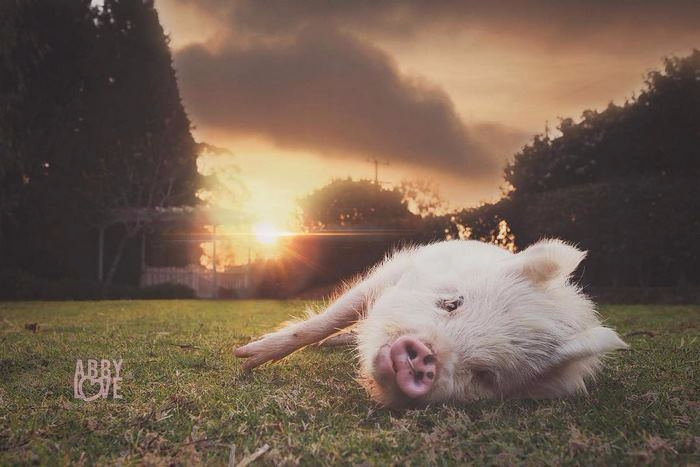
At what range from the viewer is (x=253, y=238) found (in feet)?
67.3

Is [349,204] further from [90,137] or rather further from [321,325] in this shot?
[321,325]

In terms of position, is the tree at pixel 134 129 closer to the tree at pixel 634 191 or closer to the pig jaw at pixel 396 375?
the tree at pixel 634 191

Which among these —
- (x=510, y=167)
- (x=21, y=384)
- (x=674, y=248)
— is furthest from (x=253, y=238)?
(x=21, y=384)

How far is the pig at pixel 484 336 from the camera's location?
2061 millimetres

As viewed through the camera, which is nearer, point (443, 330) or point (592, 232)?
point (443, 330)

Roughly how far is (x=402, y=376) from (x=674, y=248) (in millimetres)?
11314

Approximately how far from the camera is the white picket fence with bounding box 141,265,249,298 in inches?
846

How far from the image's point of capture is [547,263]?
2375 mm

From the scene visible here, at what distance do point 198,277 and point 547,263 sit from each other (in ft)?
69.9

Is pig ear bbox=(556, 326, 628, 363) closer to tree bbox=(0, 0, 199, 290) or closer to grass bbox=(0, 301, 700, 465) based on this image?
grass bbox=(0, 301, 700, 465)

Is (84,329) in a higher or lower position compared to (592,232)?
lower

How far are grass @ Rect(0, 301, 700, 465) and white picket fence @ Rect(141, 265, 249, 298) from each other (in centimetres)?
1849

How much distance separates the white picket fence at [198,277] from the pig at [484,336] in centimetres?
1889

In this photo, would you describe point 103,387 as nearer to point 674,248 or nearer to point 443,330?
point 443,330
